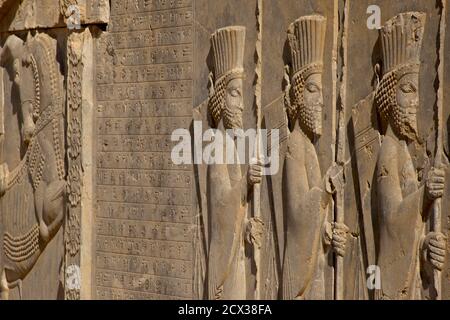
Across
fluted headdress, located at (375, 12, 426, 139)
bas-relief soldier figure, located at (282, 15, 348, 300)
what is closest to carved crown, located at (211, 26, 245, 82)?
bas-relief soldier figure, located at (282, 15, 348, 300)

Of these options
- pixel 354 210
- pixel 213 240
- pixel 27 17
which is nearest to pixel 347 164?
pixel 354 210

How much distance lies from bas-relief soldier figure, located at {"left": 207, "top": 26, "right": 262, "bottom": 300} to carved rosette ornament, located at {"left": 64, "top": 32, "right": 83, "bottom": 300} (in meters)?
1.32

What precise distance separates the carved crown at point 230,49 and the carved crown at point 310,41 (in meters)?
0.50

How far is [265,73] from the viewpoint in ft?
20.5

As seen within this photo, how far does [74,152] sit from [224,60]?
160 cm

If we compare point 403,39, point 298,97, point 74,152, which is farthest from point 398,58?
point 74,152

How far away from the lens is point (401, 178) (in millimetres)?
5512

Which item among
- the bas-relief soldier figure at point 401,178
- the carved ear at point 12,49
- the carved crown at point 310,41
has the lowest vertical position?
the bas-relief soldier figure at point 401,178

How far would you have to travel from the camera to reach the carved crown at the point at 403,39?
5441mm

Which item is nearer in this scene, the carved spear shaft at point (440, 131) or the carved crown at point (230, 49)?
the carved spear shaft at point (440, 131)

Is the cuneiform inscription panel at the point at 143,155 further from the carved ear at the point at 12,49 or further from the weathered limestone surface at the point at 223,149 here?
the carved ear at the point at 12,49

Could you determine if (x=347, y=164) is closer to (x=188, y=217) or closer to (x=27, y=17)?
(x=188, y=217)

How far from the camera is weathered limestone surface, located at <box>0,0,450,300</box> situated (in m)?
5.48

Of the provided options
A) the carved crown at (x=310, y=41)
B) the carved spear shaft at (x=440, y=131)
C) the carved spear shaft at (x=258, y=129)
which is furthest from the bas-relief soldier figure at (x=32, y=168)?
the carved spear shaft at (x=440, y=131)
